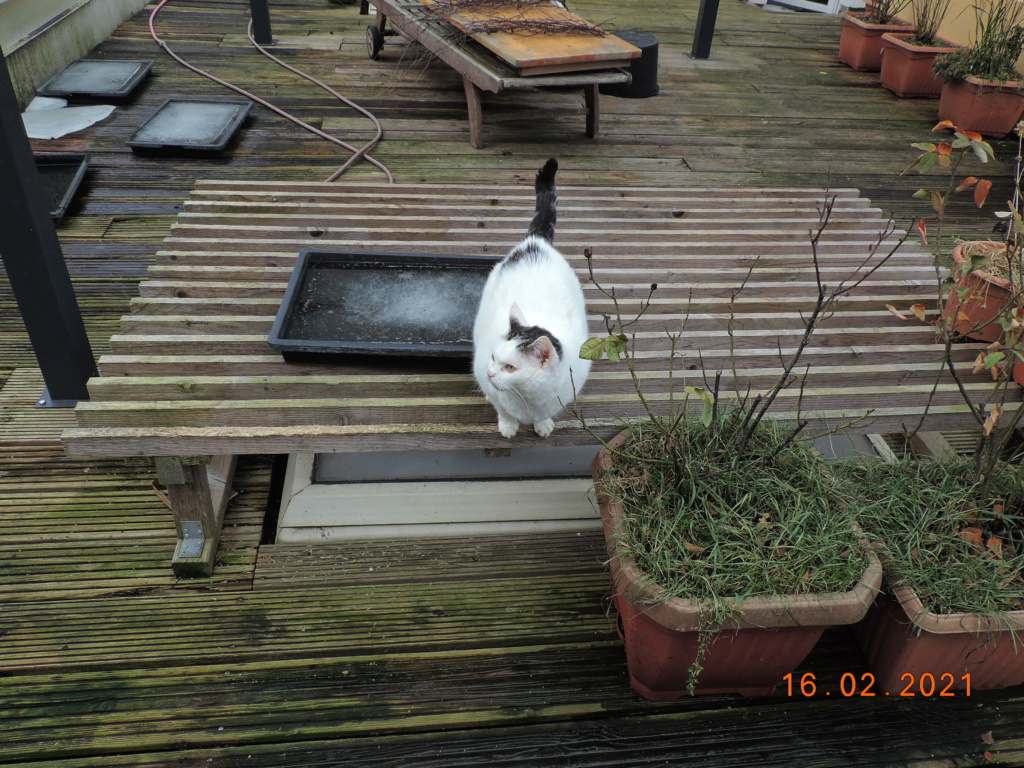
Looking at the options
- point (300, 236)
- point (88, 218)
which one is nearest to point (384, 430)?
point (300, 236)

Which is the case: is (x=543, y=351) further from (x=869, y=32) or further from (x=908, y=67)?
(x=869, y=32)

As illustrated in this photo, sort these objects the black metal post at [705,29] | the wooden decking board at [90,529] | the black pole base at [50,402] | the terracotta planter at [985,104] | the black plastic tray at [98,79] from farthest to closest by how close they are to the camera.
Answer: the black metal post at [705,29] → the terracotta planter at [985,104] → the black plastic tray at [98,79] → the black pole base at [50,402] → the wooden decking board at [90,529]

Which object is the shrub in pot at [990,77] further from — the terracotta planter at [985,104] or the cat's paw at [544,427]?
the cat's paw at [544,427]

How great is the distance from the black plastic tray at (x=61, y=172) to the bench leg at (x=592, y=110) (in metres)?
2.69

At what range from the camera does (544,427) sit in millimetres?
1802

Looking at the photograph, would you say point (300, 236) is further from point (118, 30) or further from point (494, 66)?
point (118, 30)

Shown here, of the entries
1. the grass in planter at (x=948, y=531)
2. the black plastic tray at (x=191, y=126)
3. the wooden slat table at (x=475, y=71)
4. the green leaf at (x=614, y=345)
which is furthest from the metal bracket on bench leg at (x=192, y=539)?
the wooden slat table at (x=475, y=71)

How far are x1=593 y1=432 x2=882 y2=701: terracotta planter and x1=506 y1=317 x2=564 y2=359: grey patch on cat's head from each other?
320mm

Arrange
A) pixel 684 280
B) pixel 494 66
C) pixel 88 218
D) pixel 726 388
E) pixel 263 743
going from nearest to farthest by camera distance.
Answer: pixel 263 743, pixel 726 388, pixel 684 280, pixel 88 218, pixel 494 66

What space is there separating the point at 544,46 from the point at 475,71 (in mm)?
405

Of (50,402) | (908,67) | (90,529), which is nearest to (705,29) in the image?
(908,67)

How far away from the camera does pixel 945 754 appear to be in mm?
1586

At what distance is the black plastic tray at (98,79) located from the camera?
4.15m

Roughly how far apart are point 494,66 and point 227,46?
248 centimetres
